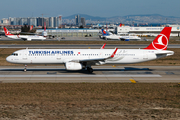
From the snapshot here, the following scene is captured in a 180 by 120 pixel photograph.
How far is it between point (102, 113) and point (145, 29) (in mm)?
157769

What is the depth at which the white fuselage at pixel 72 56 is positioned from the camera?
3475 cm

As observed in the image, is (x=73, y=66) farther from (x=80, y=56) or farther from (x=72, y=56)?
(x=80, y=56)

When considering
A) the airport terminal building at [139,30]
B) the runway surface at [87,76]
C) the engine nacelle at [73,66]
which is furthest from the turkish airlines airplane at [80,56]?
the airport terminal building at [139,30]

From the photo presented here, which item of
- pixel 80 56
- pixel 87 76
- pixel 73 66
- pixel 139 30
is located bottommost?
pixel 87 76

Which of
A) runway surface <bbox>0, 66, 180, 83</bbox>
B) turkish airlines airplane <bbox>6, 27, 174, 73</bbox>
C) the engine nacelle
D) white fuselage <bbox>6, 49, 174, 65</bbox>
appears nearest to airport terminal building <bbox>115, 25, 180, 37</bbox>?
white fuselage <bbox>6, 49, 174, 65</bbox>

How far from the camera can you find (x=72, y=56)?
3509cm

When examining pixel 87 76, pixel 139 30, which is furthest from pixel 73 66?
pixel 139 30

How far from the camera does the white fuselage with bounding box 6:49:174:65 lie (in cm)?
3475

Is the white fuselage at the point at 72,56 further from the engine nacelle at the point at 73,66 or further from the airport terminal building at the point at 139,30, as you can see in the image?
the airport terminal building at the point at 139,30

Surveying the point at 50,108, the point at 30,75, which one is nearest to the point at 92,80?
the point at 30,75

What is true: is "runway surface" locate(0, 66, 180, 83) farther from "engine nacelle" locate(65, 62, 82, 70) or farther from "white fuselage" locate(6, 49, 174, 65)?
"white fuselage" locate(6, 49, 174, 65)

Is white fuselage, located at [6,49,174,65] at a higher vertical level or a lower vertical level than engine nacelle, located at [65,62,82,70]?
higher

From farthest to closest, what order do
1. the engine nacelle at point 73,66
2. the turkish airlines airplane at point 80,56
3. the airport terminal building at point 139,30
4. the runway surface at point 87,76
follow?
1. the airport terminal building at point 139,30
2. the turkish airlines airplane at point 80,56
3. the engine nacelle at point 73,66
4. the runway surface at point 87,76

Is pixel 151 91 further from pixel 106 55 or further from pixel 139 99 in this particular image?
pixel 106 55
